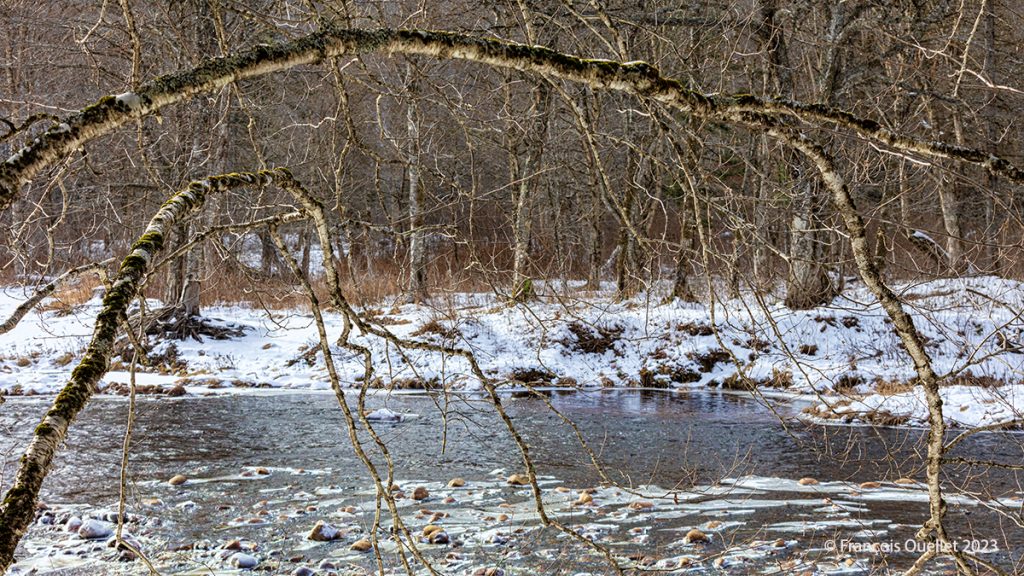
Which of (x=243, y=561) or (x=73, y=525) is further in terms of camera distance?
(x=73, y=525)

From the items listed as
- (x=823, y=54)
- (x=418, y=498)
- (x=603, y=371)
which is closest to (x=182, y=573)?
(x=418, y=498)

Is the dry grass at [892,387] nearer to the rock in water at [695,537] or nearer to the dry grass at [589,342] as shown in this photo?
the dry grass at [589,342]

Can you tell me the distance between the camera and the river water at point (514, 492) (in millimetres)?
5578

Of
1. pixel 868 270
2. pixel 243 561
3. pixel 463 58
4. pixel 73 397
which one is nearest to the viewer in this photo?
pixel 73 397

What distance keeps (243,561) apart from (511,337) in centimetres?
960

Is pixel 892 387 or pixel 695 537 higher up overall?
pixel 892 387

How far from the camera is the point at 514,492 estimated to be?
7266mm

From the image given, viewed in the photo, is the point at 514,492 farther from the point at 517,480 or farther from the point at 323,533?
the point at 323,533

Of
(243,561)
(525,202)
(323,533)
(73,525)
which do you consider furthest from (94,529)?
(525,202)

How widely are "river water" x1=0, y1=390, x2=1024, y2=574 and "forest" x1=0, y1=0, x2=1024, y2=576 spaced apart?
0.05 meters

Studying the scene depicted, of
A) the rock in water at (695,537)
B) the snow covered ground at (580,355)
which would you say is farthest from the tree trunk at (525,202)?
the snow covered ground at (580,355)

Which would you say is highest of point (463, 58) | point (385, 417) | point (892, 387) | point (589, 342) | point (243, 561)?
point (463, 58)

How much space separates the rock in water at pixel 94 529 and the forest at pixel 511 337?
0.21 feet

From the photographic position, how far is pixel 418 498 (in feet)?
23.1
